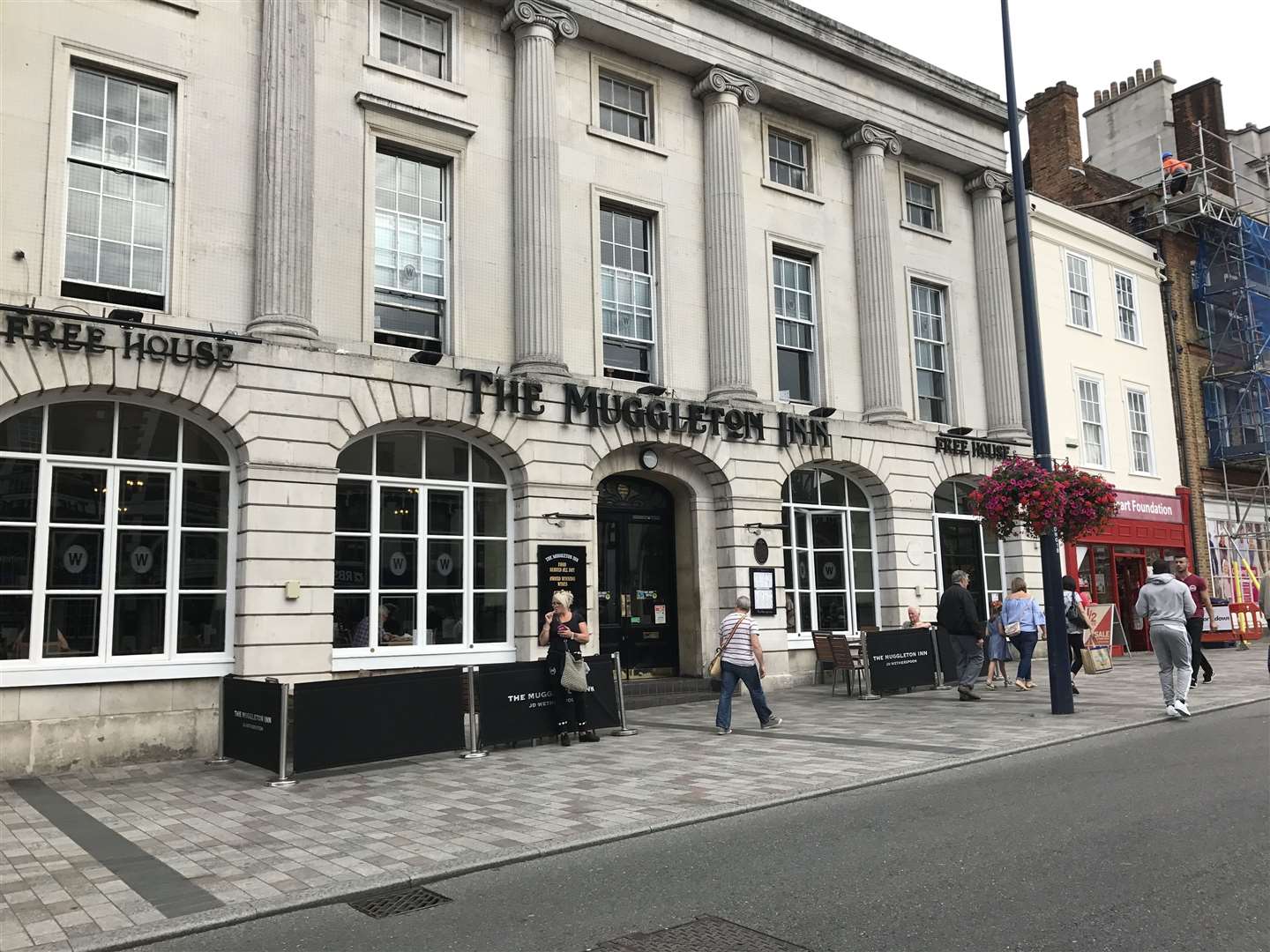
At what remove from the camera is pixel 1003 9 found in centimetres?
1370

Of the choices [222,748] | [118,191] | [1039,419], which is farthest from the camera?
[1039,419]

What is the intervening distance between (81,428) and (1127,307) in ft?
84.5

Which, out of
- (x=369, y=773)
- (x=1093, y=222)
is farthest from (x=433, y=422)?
(x=1093, y=222)

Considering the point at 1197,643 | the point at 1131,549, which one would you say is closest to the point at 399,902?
the point at 1197,643

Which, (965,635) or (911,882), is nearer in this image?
(911,882)

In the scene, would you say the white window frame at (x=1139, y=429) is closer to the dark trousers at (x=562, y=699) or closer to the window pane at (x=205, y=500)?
the dark trousers at (x=562, y=699)

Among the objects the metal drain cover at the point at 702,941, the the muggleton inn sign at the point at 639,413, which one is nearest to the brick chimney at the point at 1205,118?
the the muggleton inn sign at the point at 639,413

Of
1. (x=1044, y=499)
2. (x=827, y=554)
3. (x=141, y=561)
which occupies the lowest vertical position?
(x=141, y=561)

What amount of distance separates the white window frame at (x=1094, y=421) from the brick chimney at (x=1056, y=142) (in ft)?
21.9

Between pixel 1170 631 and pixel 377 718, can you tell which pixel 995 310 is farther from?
pixel 377 718

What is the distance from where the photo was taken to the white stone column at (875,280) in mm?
19875

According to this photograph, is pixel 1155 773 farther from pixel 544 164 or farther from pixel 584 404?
pixel 544 164

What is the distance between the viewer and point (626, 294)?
17156 millimetres

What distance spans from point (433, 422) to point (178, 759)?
550cm
